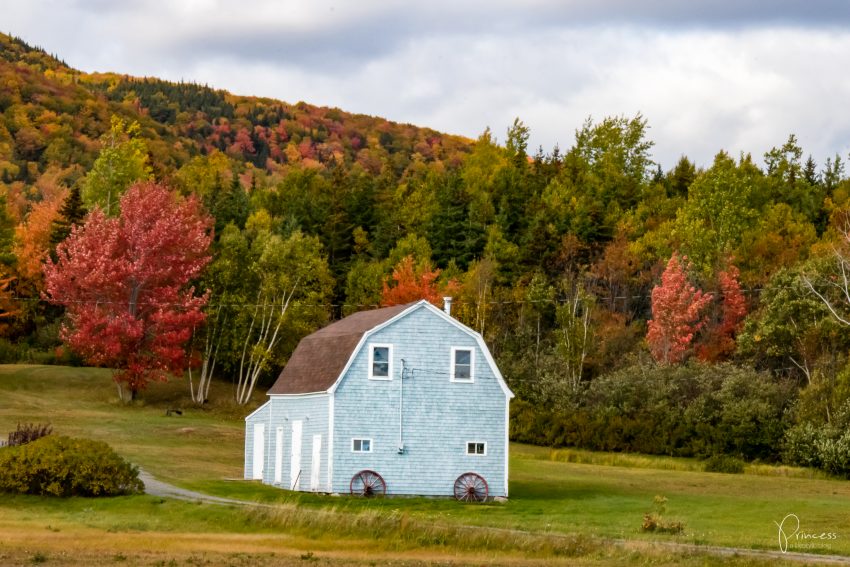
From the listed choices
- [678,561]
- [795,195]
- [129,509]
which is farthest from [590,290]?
[678,561]

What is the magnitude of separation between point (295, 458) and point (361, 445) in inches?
144

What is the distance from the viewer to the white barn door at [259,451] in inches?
2217

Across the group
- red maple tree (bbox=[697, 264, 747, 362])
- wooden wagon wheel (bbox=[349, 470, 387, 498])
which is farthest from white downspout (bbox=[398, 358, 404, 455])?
red maple tree (bbox=[697, 264, 747, 362])

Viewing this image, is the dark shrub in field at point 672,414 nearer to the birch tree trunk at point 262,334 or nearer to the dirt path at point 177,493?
the birch tree trunk at point 262,334

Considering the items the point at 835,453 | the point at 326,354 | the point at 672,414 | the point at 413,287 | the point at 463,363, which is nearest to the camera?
the point at 463,363

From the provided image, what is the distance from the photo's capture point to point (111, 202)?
101m

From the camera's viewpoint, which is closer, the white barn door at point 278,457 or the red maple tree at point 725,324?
the white barn door at point 278,457

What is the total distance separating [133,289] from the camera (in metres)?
82.5

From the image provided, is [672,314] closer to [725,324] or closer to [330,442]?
[725,324]

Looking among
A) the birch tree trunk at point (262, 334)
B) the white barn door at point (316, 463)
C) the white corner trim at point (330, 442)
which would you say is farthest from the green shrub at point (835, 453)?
the birch tree trunk at point (262, 334)

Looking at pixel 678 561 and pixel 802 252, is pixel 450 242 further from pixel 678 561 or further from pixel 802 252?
pixel 678 561

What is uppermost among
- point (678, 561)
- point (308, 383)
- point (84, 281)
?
point (84, 281)

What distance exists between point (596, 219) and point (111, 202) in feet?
125

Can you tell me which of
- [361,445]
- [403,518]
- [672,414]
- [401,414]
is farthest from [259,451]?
[672,414]
